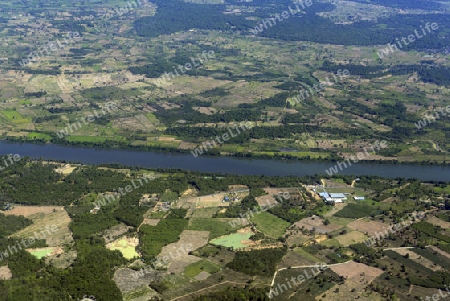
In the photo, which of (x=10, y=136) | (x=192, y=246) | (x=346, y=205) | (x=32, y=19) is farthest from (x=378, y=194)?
(x=32, y=19)

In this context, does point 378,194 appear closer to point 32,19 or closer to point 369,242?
point 369,242

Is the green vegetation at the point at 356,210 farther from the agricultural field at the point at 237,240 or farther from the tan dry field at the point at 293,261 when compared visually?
the tan dry field at the point at 293,261

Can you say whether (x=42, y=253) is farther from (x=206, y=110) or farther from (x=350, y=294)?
(x=206, y=110)

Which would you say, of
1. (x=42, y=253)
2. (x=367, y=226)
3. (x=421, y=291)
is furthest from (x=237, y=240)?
(x=42, y=253)

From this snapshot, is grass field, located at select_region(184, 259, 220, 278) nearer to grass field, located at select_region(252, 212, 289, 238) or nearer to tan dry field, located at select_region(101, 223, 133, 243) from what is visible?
grass field, located at select_region(252, 212, 289, 238)

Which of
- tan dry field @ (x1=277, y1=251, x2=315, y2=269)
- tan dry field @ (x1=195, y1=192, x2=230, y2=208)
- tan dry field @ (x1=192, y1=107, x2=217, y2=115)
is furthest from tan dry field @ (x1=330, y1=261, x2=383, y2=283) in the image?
tan dry field @ (x1=192, y1=107, x2=217, y2=115)

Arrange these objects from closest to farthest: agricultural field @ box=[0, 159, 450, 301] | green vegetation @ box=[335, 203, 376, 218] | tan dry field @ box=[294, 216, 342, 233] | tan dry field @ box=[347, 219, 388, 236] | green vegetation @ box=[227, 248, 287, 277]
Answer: agricultural field @ box=[0, 159, 450, 301] → green vegetation @ box=[227, 248, 287, 277] → tan dry field @ box=[347, 219, 388, 236] → tan dry field @ box=[294, 216, 342, 233] → green vegetation @ box=[335, 203, 376, 218]
